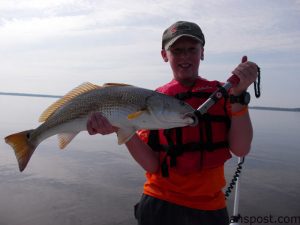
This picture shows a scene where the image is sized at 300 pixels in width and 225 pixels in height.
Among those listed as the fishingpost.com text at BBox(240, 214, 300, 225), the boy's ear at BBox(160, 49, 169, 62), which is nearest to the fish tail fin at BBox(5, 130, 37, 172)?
the boy's ear at BBox(160, 49, 169, 62)

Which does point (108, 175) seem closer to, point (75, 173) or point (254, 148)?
point (75, 173)

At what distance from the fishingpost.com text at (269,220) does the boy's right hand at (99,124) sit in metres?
8.80

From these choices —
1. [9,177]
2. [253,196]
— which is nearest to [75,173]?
[9,177]

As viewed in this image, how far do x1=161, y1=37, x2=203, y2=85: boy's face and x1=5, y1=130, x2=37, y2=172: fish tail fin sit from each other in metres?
2.49

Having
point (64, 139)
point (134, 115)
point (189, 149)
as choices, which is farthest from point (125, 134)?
point (64, 139)

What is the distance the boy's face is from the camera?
4.66 m

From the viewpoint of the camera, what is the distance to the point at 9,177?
15.1 metres

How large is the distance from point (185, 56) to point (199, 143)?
1243mm

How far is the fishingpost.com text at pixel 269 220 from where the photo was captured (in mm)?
11688

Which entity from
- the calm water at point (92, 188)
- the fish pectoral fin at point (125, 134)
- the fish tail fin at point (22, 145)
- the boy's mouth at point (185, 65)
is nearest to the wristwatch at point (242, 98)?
the boy's mouth at point (185, 65)

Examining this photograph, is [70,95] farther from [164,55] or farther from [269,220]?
[269,220]

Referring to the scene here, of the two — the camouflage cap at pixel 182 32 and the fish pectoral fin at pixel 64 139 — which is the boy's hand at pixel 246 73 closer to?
the camouflage cap at pixel 182 32

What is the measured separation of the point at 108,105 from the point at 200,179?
1585 mm

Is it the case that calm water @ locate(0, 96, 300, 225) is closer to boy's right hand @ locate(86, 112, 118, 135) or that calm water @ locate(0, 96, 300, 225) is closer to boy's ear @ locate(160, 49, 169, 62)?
boy's right hand @ locate(86, 112, 118, 135)
